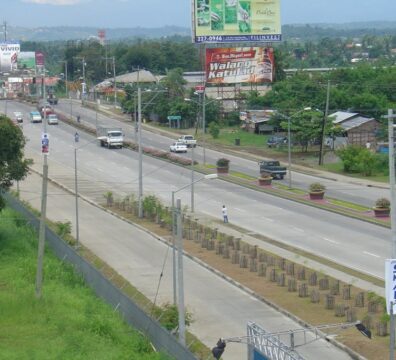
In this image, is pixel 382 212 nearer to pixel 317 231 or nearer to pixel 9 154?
pixel 317 231

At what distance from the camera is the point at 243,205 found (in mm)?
62625

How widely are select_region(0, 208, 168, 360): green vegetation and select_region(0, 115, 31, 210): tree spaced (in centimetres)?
564

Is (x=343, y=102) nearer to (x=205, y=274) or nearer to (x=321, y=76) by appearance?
(x=321, y=76)

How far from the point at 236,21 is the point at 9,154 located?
59.2m

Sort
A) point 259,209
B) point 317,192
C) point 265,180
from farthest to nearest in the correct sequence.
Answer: point 265,180
point 317,192
point 259,209

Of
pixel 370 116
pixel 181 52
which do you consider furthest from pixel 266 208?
pixel 181 52

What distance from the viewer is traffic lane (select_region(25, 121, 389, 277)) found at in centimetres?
4832

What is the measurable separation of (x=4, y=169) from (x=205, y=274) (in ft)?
38.8

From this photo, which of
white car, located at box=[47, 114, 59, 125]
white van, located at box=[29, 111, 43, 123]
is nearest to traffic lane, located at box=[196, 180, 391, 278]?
white car, located at box=[47, 114, 59, 125]

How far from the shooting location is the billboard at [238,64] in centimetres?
10525

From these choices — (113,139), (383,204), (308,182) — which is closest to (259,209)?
(383,204)

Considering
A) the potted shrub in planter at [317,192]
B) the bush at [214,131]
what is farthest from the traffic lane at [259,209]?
the bush at [214,131]

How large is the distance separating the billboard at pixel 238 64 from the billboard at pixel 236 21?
1.45m

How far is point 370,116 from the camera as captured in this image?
331 ft
